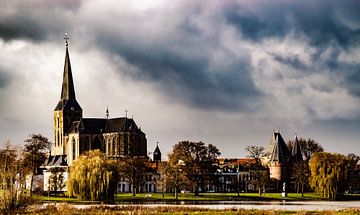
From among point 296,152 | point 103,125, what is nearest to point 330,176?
point 296,152

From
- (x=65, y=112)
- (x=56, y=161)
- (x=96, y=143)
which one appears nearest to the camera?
(x=56, y=161)

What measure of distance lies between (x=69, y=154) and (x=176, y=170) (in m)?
63.0

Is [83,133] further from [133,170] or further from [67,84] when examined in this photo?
[133,170]

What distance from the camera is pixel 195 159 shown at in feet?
370

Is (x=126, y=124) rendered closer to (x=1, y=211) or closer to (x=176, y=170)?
(x=176, y=170)

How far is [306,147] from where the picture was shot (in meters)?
152

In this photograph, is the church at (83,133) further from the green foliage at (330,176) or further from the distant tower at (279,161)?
the green foliage at (330,176)

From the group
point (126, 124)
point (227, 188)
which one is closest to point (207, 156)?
point (227, 188)

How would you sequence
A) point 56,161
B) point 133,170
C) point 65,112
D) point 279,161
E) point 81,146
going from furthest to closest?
point 65,112 < point 81,146 < point 56,161 < point 279,161 < point 133,170

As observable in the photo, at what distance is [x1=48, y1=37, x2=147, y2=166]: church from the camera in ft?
535

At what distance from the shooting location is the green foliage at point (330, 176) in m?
99.1

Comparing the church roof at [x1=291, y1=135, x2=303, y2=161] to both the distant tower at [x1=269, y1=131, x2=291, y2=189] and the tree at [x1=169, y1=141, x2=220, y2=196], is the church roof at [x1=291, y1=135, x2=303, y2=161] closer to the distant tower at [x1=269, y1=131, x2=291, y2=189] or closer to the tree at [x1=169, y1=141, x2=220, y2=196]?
the distant tower at [x1=269, y1=131, x2=291, y2=189]

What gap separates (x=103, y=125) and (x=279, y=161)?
1995 inches

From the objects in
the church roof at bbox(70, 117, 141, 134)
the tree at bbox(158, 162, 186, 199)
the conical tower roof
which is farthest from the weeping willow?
the conical tower roof
